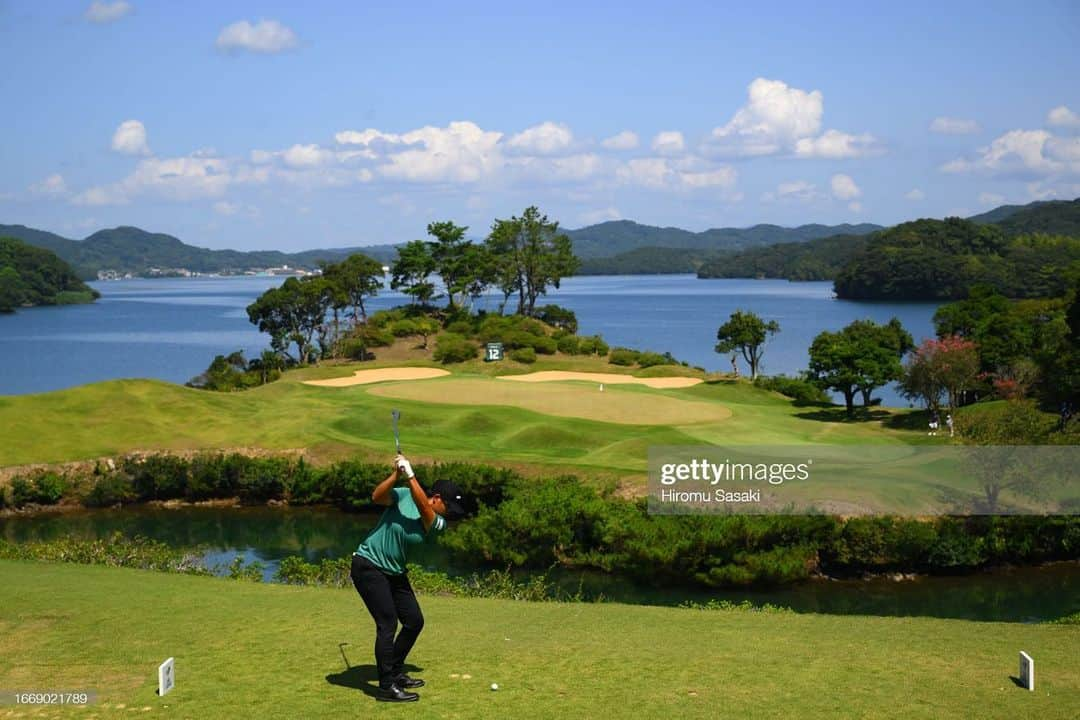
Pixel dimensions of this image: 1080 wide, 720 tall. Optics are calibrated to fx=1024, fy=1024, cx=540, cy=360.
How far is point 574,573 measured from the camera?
89.4 feet

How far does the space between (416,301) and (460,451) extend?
61.3 meters

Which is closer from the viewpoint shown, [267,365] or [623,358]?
[623,358]

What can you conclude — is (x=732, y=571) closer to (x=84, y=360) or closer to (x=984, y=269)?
(x=84, y=360)

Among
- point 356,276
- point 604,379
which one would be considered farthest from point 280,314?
point 604,379

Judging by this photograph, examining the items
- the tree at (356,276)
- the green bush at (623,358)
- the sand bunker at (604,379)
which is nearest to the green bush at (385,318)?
the tree at (356,276)

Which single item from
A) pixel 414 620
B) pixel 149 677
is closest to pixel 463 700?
pixel 414 620

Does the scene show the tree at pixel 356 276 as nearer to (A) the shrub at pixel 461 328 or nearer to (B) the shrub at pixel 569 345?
(A) the shrub at pixel 461 328

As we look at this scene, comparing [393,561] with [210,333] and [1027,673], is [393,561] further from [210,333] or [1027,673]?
[210,333]

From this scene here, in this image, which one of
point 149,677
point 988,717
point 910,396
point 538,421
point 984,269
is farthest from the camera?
point 984,269

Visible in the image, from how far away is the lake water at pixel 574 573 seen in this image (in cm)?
2395

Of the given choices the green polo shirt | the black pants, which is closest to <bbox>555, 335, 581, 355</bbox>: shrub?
the black pants

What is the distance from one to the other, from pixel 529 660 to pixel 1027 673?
4840 millimetres

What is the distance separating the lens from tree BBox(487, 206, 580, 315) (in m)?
91.8

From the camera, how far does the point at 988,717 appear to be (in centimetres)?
883
